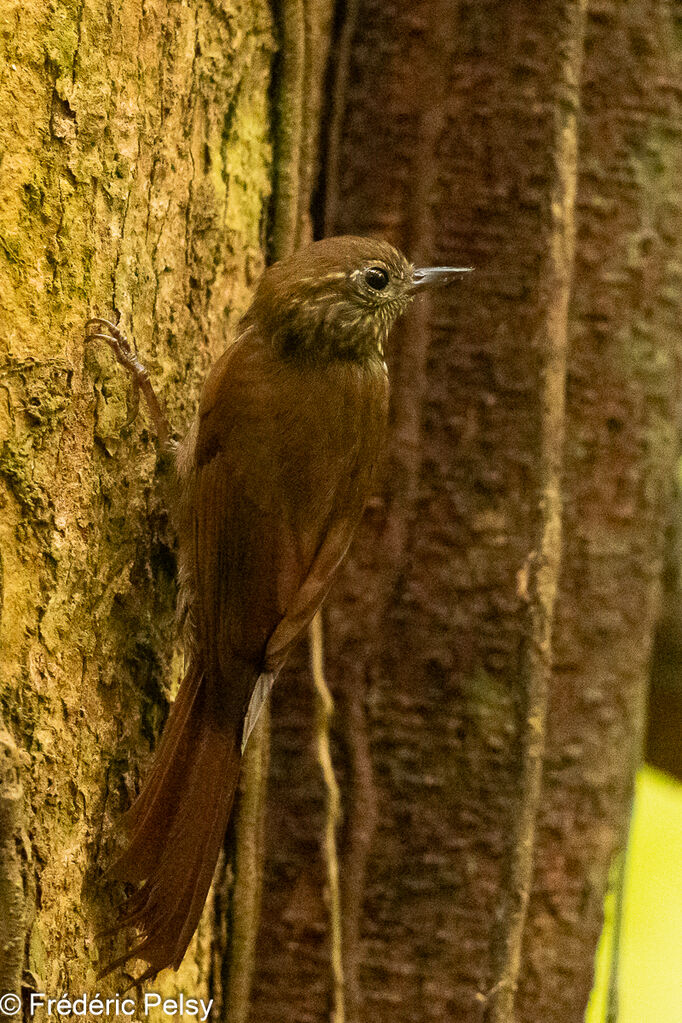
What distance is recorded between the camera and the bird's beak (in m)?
2.38

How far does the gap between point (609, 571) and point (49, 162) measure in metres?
1.50

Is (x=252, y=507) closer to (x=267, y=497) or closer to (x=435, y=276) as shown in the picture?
(x=267, y=497)

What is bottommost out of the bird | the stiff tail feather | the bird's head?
the stiff tail feather

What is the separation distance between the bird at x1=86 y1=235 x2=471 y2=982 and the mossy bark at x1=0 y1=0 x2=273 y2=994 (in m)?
0.07

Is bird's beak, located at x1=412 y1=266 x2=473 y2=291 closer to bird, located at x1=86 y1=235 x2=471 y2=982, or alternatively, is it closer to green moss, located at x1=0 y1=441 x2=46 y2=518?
bird, located at x1=86 y1=235 x2=471 y2=982

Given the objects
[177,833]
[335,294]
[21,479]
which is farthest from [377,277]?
[177,833]

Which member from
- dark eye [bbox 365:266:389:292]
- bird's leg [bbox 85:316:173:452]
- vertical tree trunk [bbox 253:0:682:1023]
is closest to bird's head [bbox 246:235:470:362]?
dark eye [bbox 365:266:389:292]

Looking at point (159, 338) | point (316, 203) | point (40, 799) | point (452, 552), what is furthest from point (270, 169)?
point (40, 799)

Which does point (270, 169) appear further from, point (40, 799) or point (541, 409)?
point (40, 799)

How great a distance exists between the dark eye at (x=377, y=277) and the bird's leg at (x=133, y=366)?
54 centimetres

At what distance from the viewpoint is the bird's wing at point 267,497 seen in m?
2.11

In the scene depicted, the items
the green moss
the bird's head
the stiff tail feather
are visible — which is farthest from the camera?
the bird's head

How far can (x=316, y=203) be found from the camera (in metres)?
2.67

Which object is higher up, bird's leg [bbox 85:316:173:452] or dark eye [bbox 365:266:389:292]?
dark eye [bbox 365:266:389:292]
